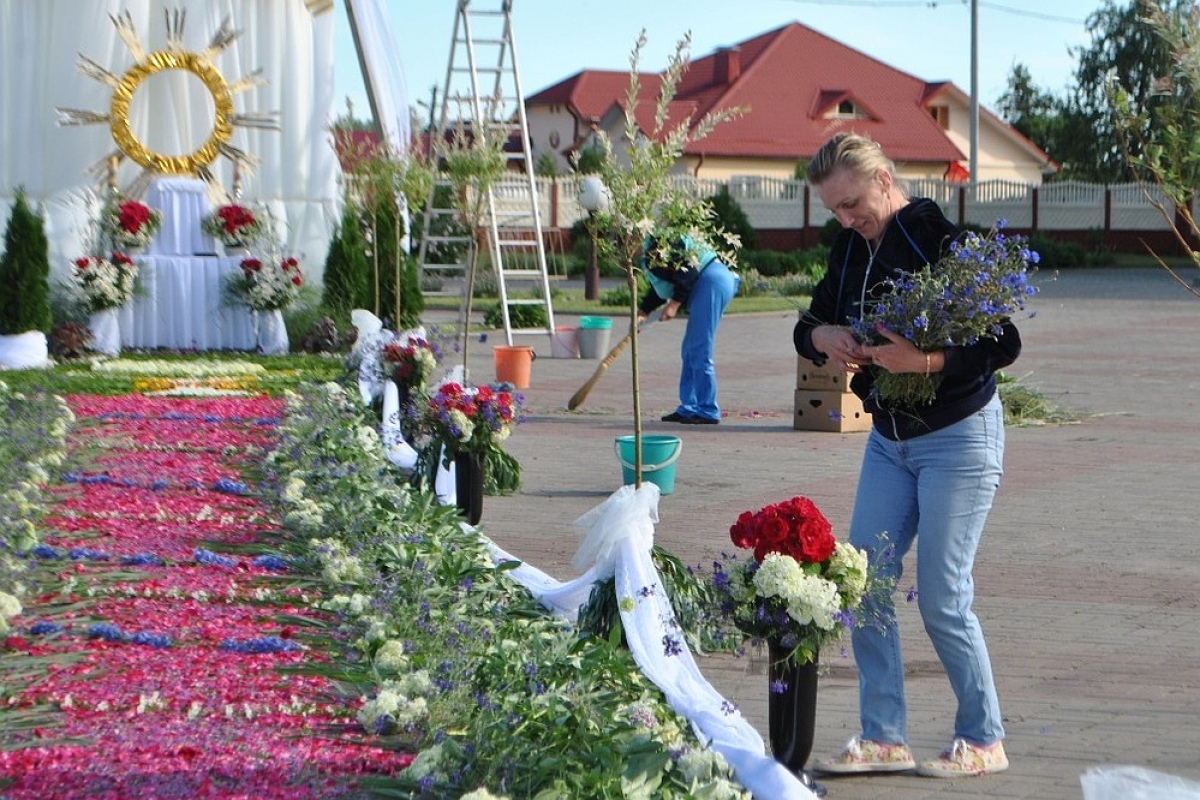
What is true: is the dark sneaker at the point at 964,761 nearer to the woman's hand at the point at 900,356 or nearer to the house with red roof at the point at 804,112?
the woman's hand at the point at 900,356

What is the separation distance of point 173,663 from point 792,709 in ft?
7.29

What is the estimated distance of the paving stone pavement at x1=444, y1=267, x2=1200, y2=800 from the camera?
17.9 ft

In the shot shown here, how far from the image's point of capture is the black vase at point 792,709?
189 inches

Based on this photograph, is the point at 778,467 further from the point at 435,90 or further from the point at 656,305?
the point at 435,90

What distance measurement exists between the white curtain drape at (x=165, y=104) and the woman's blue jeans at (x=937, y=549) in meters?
14.5

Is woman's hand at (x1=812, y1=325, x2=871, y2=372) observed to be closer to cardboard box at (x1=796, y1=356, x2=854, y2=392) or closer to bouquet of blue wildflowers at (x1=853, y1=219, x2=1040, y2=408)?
bouquet of blue wildflowers at (x1=853, y1=219, x2=1040, y2=408)

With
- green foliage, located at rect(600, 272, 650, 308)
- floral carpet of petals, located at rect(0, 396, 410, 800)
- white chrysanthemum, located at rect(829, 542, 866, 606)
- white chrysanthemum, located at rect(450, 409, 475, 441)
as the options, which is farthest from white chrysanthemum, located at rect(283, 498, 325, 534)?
green foliage, located at rect(600, 272, 650, 308)

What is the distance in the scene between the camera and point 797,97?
204 ft

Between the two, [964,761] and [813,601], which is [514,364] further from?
[813,601]

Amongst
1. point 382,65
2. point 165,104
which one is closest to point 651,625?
point 165,104

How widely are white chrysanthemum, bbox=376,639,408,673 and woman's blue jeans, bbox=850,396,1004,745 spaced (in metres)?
1.47

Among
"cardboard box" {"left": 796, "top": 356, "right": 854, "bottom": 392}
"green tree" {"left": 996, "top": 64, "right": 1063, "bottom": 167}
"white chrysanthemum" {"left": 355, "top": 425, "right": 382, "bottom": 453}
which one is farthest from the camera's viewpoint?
"green tree" {"left": 996, "top": 64, "right": 1063, "bottom": 167}

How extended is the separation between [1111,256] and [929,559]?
1667 inches

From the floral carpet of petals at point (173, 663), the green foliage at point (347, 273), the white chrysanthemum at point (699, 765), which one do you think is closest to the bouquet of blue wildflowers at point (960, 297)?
the white chrysanthemum at point (699, 765)
